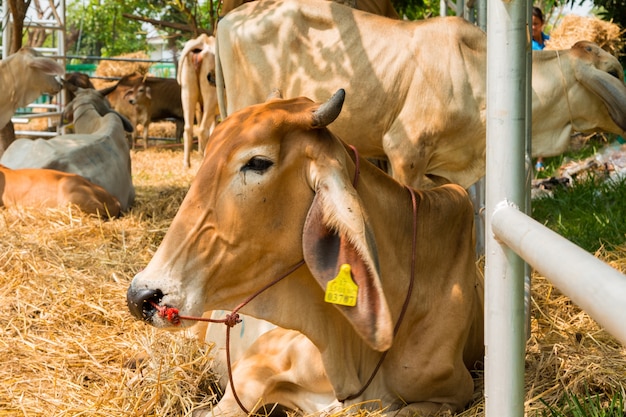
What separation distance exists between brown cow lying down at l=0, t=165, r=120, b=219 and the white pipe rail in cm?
590

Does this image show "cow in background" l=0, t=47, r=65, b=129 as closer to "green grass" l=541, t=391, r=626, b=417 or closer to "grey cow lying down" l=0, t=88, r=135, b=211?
"grey cow lying down" l=0, t=88, r=135, b=211

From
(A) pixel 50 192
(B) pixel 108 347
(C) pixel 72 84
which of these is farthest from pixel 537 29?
(C) pixel 72 84

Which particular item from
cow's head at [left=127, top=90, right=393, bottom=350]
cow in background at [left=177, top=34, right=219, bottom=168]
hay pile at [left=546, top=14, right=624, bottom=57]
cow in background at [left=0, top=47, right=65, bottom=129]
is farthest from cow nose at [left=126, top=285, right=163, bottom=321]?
hay pile at [left=546, top=14, right=624, bottom=57]

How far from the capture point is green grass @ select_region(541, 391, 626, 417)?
8.75 feet

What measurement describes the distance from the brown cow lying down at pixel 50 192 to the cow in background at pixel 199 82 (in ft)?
15.4

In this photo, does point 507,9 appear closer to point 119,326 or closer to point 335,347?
point 335,347

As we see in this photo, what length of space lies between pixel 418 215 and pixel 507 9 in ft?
4.04

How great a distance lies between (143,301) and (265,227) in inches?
18.0

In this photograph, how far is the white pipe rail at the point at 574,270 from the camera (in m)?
1.21

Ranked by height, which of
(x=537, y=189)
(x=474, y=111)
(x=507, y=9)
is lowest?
(x=537, y=189)

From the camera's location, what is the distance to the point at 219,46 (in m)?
5.62

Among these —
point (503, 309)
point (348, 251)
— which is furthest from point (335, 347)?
point (503, 309)

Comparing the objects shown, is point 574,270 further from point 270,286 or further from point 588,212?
point 588,212

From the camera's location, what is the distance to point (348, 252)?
8.61ft
